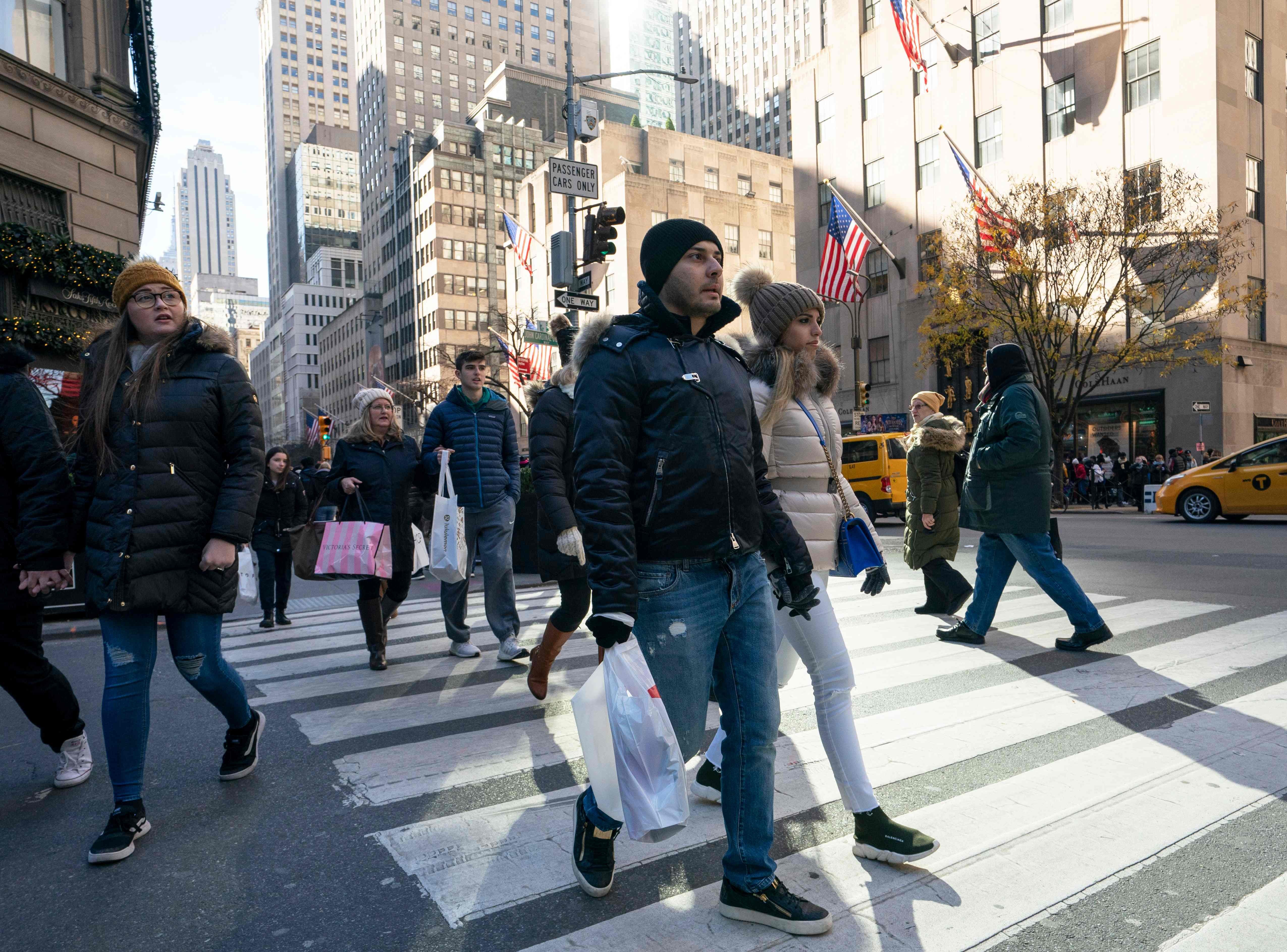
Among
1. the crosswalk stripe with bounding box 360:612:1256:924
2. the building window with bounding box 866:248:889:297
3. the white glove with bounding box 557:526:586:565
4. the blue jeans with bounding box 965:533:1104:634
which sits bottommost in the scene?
the crosswalk stripe with bounding box 360:612:1256:924

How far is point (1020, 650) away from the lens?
6180mm

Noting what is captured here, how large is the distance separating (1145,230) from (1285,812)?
88.5ft

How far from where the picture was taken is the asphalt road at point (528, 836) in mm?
2652

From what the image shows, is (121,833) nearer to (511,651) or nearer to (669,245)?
(669,245)

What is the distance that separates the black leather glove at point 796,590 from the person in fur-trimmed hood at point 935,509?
4366mm

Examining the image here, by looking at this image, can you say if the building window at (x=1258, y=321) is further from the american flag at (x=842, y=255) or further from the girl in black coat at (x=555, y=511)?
the girl in black coat at (x=555, y=511)

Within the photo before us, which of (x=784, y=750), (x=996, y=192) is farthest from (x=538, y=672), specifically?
(x=996, y=192)

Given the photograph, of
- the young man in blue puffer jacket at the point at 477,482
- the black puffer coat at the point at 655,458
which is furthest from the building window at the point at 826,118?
the black puffer coat at the point at 655,458

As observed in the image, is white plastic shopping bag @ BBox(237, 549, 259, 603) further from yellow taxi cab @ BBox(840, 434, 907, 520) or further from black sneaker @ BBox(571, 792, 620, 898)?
yellow taxi cab @ BBox(840, 434, 907, 520)

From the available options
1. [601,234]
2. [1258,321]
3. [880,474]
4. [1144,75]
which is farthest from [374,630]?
[1144,75]

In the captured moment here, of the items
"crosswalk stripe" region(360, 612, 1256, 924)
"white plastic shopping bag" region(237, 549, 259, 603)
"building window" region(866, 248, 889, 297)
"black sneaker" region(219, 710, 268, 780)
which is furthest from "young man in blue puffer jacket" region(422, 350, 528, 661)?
"building window" region(866, 248, 889, 297)

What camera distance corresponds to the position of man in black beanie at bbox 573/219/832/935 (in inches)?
100

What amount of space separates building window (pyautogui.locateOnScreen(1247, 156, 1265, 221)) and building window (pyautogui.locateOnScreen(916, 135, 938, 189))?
1132 centimetres

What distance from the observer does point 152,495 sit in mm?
3400
